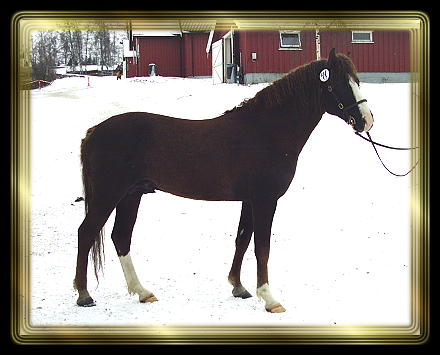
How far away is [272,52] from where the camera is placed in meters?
9.30

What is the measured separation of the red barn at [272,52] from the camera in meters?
6.34

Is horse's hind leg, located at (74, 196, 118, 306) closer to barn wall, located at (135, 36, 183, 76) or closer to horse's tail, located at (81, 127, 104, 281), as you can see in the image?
horse's tail, located at (81, 127, 104, 281)

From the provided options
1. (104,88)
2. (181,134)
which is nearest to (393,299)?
(181,134)

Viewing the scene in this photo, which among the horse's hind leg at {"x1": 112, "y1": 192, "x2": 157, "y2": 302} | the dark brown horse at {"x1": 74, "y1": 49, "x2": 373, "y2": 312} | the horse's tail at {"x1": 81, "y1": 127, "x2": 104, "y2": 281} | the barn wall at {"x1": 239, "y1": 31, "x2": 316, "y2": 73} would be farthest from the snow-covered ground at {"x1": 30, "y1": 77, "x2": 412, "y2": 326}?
the barn wall at {"x1": 239, "y1": 31, "x2": 316, "y2": 73}

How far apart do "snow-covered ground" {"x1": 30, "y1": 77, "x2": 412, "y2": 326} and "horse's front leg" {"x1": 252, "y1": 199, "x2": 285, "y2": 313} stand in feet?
0.43

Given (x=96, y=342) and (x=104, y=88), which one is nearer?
(x=96, y=342)

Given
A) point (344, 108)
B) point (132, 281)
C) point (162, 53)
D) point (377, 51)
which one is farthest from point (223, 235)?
point (162, 53)

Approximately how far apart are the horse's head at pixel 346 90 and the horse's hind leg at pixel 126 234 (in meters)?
2.22

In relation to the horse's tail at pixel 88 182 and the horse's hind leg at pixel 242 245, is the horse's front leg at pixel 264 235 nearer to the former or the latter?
the horse's hind leg at pixel 242 245

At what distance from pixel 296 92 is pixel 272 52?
4.72m

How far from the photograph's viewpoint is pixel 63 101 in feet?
27.9

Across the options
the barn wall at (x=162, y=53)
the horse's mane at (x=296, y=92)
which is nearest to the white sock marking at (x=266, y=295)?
the horse's mane at (x=296, y=92)

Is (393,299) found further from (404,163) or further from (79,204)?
(79,204)

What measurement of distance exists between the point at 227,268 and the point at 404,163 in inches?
181
